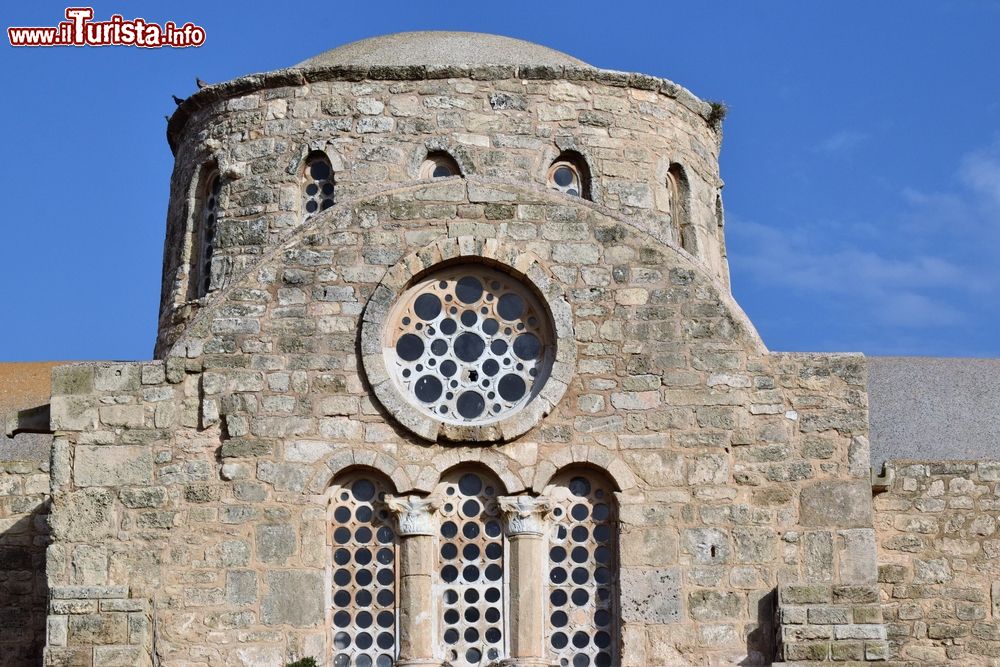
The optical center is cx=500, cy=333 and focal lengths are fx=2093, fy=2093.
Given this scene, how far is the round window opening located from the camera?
1839 centimetres

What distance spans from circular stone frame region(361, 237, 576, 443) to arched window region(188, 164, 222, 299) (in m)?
5.34

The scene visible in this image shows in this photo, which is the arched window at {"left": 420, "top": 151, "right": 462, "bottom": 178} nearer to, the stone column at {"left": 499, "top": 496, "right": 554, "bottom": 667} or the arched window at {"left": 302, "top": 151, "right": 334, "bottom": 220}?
the arched window at {"left": 302, "top": 151, "right": 334, "bottom": 220}

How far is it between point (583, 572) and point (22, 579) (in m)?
6.25

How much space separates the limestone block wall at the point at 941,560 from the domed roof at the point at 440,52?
613cm

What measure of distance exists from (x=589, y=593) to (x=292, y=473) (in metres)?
2.75

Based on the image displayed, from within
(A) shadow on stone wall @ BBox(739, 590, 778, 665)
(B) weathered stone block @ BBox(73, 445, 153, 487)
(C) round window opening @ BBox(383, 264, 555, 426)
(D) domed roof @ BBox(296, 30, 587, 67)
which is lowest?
(A) shadow on stone wall @ BBox(739, 590, 778, 665)

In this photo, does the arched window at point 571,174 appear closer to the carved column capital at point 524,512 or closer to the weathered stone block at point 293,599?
the carved column capital at point 524,512

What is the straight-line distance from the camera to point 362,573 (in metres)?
18.0

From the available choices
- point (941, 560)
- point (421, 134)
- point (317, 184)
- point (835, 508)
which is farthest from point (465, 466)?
point (317, 184)

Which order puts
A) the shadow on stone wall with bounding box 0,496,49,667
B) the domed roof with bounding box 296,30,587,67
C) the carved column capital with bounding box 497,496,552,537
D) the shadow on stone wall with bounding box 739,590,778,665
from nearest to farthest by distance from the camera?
the shadow on stone wall with bounding box 739,590,778,665, the carved column capital with bounding box 497,496,552,537, the shadow on stone wall with bounding box 0,496,49,667, the domed roof with bounding box 296,30,587,67

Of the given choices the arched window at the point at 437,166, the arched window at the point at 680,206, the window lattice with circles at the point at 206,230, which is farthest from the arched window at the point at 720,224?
the window lattice with circles at the point at 206,230

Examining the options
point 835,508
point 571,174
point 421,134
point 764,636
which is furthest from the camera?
point 571,174

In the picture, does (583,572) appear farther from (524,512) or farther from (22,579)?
(22,579)

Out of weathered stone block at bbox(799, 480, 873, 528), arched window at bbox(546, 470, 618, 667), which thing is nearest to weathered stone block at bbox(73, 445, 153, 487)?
arched window at bbox(546, 470, 618, 667)
